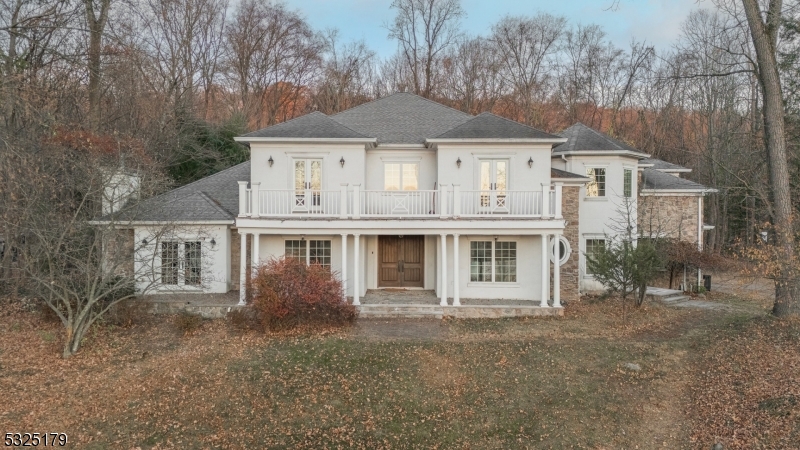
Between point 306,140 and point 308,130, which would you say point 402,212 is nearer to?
point 306,140

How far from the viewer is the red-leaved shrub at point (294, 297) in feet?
39.0

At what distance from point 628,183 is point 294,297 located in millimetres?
13603

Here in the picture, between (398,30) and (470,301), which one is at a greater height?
(398,30)

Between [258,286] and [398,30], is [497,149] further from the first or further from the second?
[398,30]

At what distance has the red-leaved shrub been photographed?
11.9 meters

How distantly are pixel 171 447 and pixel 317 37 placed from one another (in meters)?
32.9

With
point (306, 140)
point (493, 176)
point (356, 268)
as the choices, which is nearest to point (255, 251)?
point (356, 268)

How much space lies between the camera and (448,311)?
44.9ft

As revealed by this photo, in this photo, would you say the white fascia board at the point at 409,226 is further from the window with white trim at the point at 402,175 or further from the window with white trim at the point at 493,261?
the window with white trim at the point at 402,175

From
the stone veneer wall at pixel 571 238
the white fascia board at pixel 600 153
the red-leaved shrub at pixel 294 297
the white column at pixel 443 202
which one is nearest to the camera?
the red-leaved shrub at pixel 294 297

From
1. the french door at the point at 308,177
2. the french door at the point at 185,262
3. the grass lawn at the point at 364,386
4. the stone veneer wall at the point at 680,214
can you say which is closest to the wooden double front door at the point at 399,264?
the french door at the point at 308,177

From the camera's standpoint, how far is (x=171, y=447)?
703 cm

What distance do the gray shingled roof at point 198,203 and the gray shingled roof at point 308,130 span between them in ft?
8.88

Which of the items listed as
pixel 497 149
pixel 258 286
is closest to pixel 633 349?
pixel 497 149
